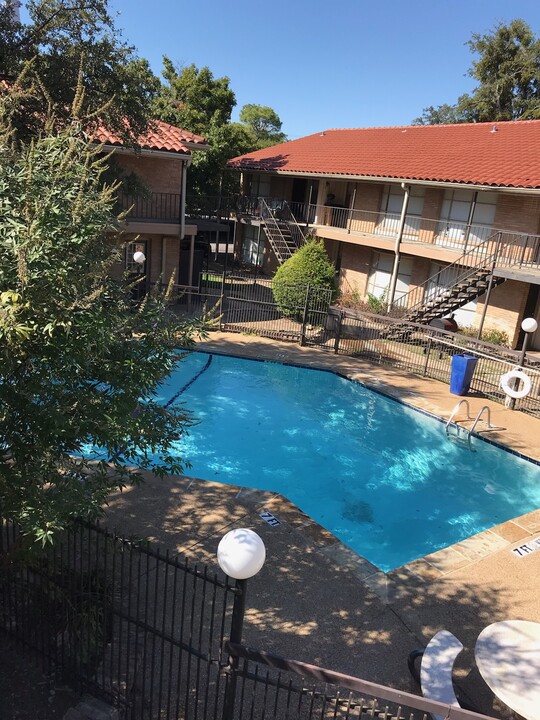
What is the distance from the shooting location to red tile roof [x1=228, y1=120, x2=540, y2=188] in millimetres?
19422

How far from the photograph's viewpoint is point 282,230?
27094mm

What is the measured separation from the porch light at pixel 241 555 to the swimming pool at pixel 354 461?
570cm

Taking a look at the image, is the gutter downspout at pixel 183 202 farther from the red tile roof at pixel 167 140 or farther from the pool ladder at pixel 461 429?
the pool ladder at pixel 461 429

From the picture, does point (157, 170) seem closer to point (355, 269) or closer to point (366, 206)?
point (366, 206)

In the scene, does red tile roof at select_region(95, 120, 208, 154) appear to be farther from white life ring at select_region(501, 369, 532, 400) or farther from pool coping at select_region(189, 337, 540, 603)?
pool coping at select_region(189, 337, 540, 603)

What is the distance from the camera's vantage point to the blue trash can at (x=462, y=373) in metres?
14.5

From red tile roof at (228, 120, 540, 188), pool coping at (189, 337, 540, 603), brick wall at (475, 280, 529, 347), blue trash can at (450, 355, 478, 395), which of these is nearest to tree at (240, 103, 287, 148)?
red tile roof at (228, 120, 540, 188)

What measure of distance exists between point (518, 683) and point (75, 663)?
3950mm

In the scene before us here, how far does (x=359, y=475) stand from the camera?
38.6 feet

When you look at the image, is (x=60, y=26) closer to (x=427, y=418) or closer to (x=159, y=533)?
(x=159, y=533)

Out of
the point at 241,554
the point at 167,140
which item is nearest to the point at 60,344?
the point at 241,554

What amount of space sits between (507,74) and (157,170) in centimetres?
2610

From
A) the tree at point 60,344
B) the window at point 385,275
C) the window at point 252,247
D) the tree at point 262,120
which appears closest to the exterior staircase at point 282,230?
the window at point 252,247

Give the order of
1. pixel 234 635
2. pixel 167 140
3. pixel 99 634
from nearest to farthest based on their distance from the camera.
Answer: pixel 234 635 < pixel 99 634 < pixel 167 140
